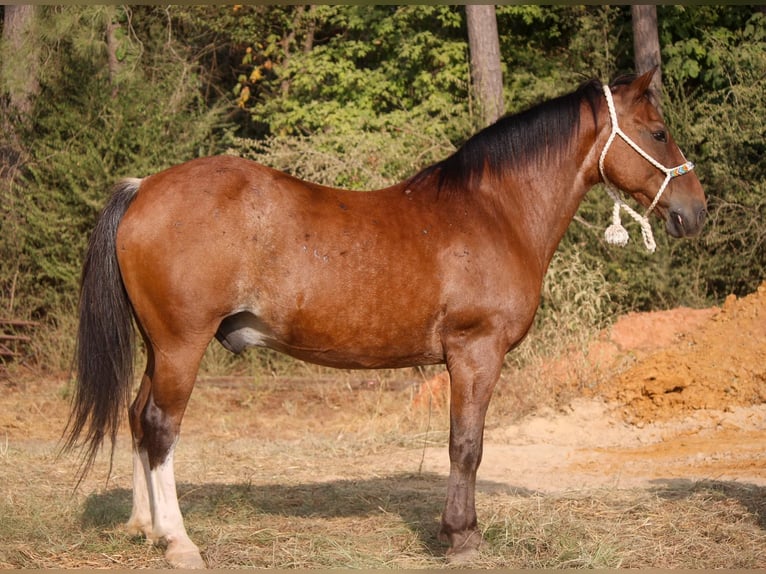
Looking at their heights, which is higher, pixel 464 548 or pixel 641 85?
pixel 641 85

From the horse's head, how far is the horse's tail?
2678 millimetres

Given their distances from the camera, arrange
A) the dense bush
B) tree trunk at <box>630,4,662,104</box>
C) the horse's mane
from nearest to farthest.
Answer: the horse's mane < the dense bush < tree trunk at <box>630,4,662,104</box>

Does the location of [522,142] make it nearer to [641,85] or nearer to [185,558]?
[641,85]

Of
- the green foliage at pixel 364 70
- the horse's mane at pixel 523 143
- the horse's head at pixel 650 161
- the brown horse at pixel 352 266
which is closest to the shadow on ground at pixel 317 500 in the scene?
the brown horse at pixel 352 266

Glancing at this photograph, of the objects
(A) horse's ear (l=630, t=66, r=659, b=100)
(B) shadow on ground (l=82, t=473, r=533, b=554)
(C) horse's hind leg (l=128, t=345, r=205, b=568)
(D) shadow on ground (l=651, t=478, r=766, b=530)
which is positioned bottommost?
(D) shadow on ground (l=651, t=478, r=766, b=530)

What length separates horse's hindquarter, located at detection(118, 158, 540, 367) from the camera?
14.8ft

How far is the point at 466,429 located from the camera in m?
4.78

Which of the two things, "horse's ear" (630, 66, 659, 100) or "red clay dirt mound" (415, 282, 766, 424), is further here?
"red clay dirt mound" (415, 282, 766, 424)

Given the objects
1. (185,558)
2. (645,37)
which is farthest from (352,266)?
(645,37)

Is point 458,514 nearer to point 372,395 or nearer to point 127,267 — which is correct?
point 127,267

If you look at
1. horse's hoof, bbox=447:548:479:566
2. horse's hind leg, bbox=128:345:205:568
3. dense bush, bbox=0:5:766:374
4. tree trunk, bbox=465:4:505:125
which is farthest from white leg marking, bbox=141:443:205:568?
tree trunk, bbox=465:4:505:125

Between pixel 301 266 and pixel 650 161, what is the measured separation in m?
2.05

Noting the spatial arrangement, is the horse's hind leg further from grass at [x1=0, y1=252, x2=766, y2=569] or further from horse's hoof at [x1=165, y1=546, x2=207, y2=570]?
grass at [x1=0, y1=252, x2=766, y2=569]

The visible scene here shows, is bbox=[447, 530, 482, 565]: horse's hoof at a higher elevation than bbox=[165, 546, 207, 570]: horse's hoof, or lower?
lower
